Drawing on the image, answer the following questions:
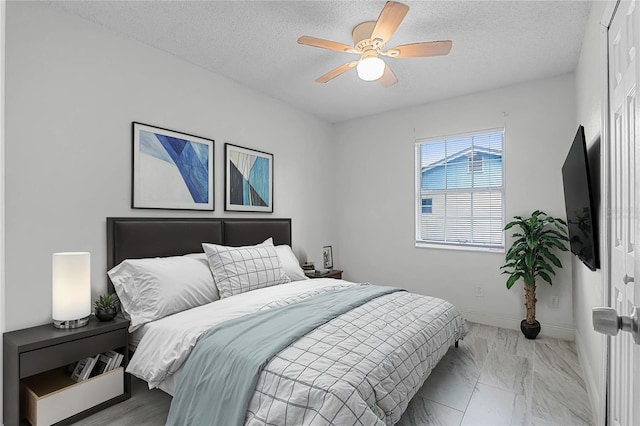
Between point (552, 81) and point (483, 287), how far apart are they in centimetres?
229

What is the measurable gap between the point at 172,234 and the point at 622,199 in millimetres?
2974

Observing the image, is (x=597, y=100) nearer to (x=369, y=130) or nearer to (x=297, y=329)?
(x=297, y=329)

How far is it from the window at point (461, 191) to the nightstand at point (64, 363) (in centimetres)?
345

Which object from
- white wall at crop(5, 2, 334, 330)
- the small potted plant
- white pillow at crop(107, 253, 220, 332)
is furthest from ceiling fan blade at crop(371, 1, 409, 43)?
the small potted plant

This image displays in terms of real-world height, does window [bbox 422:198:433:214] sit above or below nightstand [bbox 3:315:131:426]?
above

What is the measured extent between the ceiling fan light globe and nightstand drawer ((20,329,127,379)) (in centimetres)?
249

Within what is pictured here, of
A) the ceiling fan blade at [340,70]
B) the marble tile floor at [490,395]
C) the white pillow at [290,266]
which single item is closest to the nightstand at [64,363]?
the marble tile floor at [490,395]

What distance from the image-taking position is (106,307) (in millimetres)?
2402

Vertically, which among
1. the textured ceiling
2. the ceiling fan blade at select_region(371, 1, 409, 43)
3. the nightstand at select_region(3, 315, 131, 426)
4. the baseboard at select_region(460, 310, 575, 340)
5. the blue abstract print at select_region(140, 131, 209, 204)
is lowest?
the baseboard at select_region(460, 310, 575, 340)

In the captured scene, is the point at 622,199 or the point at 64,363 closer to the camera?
the point at 622,199

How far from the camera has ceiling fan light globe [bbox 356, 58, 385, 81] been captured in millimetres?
2571

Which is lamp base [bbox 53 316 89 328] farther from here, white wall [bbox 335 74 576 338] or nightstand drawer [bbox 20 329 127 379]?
white wall [bbox 335 74 576 338]

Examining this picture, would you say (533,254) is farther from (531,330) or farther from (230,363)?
(230,363)

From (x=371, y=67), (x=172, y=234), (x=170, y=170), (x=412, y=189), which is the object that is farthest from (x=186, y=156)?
(x=412, y=189)
